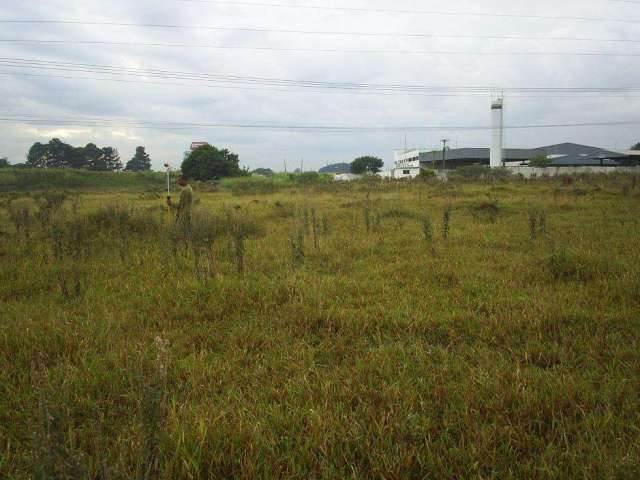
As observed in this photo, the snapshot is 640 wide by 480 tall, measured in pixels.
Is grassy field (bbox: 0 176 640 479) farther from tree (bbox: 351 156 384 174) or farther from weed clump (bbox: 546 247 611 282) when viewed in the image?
tree (bbox: 351 156 384 174)

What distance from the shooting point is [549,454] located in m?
1.90

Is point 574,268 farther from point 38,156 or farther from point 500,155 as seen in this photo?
point 38,156

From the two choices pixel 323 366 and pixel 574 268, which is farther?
pixel 574 268

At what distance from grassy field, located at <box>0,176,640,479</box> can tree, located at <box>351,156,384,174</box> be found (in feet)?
250

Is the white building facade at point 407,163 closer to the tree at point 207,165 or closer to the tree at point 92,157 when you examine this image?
the tree at point 207,165

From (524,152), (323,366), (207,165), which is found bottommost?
(323,366)

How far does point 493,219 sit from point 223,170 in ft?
154

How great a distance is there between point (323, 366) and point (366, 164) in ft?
266

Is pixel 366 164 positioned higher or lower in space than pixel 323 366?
higher

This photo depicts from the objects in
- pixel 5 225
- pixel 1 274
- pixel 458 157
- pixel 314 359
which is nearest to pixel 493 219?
pixel 314 359

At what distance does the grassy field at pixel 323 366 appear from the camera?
192 cm

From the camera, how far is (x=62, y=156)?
68.9 m

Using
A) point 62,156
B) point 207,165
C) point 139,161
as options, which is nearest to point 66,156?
point 62,156

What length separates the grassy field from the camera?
75.7 inches
